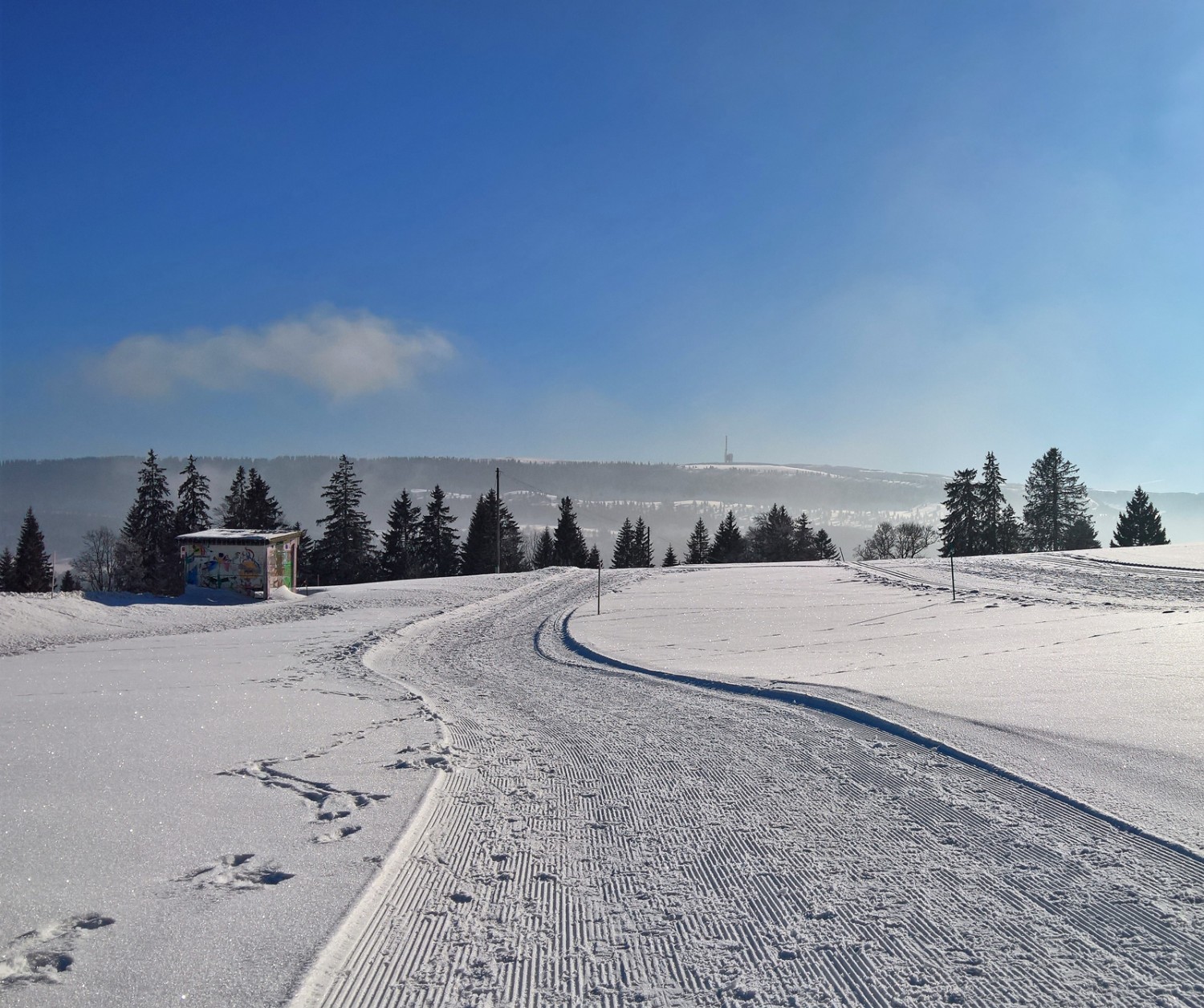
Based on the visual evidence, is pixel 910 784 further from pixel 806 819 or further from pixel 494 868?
pixel 494 868

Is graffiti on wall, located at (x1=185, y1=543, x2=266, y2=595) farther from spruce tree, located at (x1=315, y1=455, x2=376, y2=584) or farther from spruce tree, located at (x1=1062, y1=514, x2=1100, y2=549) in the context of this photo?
spruce tree, located at (x1=1062, y1=514, x2=1100, y2=549)

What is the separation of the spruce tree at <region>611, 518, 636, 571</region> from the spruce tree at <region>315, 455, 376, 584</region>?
26.0m

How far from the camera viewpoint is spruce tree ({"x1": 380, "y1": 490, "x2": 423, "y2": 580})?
55.7m

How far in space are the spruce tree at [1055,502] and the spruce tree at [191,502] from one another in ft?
199

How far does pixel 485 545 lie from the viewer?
57438 mm

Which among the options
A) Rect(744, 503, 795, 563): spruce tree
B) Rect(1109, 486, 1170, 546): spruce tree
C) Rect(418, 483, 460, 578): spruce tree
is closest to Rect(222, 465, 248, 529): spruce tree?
Rect(418, 483, 460, 578): spruce tree

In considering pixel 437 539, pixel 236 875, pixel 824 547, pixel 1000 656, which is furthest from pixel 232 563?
pixel 824 547

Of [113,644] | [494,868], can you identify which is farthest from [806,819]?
[113,644]

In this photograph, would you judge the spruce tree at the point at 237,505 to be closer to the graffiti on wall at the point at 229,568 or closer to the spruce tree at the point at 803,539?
the graffiti on wall at the point at 229,568

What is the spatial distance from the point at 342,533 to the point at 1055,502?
52.7 meters

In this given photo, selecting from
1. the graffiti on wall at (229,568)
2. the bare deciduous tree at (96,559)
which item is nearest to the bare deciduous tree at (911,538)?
the graffiti on wall at (229,568)

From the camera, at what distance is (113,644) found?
14.3 meters

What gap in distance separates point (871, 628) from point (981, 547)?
44892mm

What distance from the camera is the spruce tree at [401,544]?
5569 cm
